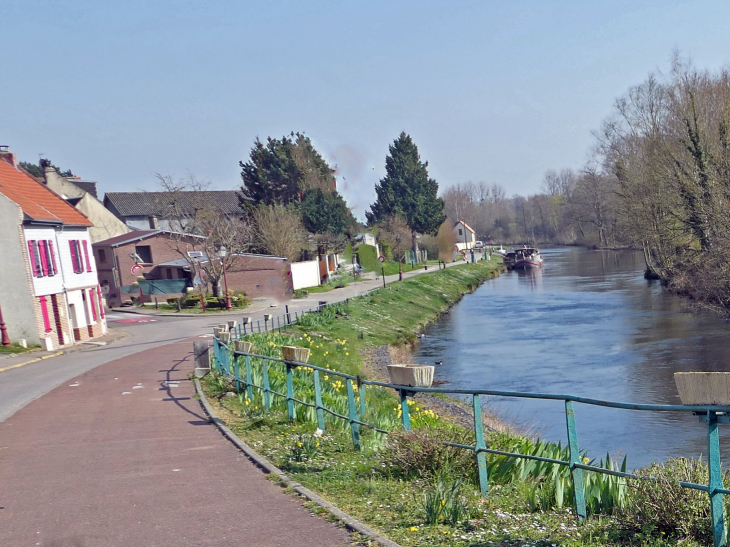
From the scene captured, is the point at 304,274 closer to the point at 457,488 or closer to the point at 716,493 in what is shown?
the point at 457,488

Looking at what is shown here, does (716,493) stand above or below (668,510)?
above

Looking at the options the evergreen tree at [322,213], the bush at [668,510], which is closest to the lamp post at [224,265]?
the evergreen tree at [322,213]

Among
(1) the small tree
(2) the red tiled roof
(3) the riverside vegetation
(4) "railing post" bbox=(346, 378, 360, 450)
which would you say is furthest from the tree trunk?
(4) "railing post" bbox=(346, 378, 360, 450)

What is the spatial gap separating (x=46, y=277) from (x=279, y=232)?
27955mm

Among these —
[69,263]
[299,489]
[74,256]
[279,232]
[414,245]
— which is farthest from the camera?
[414,245]

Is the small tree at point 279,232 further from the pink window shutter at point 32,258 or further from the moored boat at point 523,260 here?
the moored boat at point 523,260

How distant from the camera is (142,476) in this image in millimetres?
8445

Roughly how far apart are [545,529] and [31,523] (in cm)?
486

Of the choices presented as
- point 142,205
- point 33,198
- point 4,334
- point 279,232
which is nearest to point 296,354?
point 4,334

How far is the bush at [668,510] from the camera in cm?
490

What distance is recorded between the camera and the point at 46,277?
28.6 metres

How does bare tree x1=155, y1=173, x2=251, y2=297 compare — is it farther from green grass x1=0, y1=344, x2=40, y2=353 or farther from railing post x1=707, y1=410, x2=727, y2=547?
railing post x1=707, y1=410, x2=727, y2=547

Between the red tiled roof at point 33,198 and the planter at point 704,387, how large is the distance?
2772cm

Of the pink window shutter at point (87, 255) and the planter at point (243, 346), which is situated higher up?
the pink window shutter at point (87, 255)
